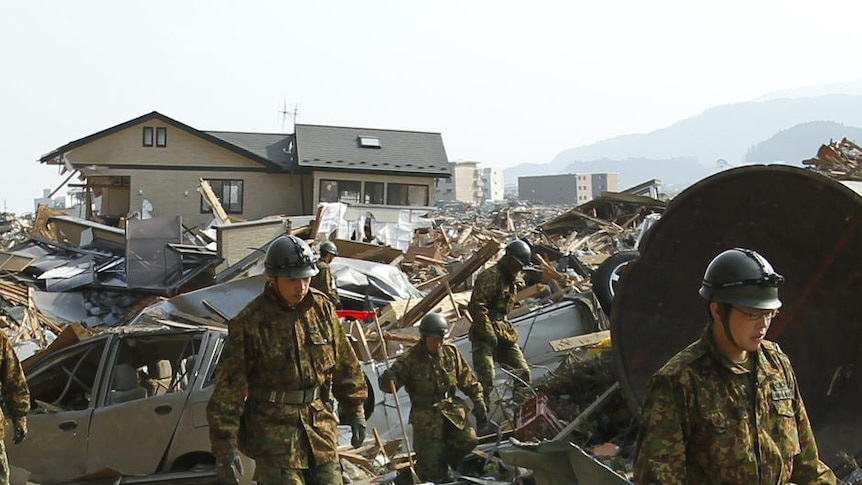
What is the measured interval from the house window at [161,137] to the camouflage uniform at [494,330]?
945 inches

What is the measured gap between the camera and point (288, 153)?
3284cm

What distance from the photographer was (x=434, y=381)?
22.8ft

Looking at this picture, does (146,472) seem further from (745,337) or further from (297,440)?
(745,337)

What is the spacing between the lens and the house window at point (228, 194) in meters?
30.8

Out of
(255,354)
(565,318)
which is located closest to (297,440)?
(255,354)

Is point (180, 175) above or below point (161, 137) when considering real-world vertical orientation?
below

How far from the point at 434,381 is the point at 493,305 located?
228 centimetres

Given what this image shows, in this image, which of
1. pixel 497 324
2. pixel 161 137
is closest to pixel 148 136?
pixel 161 137

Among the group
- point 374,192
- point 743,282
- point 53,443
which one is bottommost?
point 53,443

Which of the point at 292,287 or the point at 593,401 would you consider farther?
the point at 593,401

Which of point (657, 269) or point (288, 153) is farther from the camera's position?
point (288, 153)

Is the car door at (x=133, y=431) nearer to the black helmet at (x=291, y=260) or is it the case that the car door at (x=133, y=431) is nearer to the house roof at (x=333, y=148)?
the black helmet at (x=291, y=260)

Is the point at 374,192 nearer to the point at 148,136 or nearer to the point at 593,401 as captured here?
the point at 148,136

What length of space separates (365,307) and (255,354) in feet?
33.9
